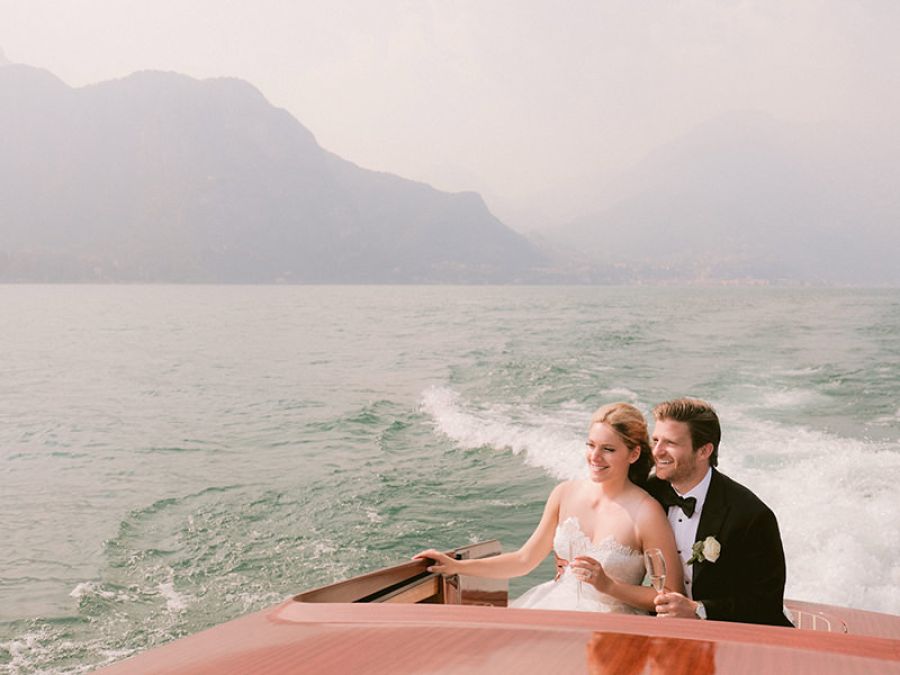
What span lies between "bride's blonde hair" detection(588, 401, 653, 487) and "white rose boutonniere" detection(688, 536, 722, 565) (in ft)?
1.60

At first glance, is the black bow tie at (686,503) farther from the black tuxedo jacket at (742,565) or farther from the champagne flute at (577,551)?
the champagne flute at (577,551)

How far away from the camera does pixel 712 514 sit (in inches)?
111

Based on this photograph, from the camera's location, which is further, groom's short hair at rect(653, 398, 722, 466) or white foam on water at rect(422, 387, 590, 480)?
white foam on water at rect(422, 387, 590, 480)

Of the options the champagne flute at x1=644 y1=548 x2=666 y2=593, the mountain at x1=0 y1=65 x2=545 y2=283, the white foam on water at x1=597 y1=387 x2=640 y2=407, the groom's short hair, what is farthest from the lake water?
the mountain at x1=0 y1=65 x2=545 y2=283

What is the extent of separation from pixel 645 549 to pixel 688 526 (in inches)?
7.4

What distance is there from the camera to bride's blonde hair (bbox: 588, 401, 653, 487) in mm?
3191

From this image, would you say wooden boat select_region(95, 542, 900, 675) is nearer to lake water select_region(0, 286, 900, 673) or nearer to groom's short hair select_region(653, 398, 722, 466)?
groom's short hair select_region(653, 398, 722, 466)

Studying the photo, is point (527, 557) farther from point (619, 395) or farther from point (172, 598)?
point (619, 395)

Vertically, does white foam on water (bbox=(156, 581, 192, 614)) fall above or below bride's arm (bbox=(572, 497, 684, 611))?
below

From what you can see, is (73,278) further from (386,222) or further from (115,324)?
(115,324)

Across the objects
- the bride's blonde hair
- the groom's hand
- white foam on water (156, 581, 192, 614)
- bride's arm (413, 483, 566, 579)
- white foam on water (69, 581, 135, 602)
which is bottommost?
white foam on water (69, 581, 135, 602)

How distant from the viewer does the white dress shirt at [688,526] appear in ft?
9.42

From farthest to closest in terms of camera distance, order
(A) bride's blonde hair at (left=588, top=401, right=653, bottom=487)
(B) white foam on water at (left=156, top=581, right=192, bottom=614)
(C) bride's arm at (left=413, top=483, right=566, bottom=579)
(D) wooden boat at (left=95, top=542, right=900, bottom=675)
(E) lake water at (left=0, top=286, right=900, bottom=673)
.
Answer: (E) lake water at (left=0, top=286, right=900, bottom=673)
(B) white foam on water at (left=156, top=581, right=192, bottom=614)
(C) bride's arm at (left=413, top=483, right=566, bottom=579)
(A) bride's blonde hair at (left=588, top=401, right=653, bottom=487)
(D) wooden boat at (left=95, top=542, right=900, bottom=675)

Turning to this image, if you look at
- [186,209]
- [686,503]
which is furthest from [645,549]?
[186,209]
